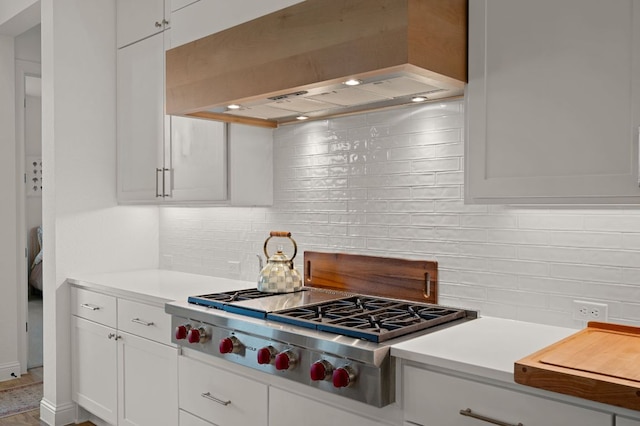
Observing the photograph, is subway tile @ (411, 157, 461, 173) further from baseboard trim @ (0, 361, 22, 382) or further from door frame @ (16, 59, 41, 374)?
baseboard trim @ (0, 361, 22, 382)

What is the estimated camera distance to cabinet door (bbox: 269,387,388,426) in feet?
6.13

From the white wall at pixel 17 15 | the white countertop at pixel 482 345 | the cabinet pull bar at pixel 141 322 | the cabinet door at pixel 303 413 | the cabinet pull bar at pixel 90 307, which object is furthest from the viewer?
the white wall at pixel 17 15

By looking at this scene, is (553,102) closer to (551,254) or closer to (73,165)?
(551,254)

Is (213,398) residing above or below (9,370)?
above

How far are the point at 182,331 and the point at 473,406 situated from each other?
1.33 meters

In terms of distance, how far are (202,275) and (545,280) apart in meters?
2.16

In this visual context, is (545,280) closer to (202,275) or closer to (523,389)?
(523,389)

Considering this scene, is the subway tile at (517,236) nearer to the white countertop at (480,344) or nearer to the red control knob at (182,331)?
the white countertop at (480,344)

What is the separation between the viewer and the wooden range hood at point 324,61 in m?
1.84

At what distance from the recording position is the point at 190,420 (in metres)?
2.53

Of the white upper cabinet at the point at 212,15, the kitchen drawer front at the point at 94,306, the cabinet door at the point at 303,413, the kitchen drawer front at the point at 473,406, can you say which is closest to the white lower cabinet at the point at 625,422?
the kitchen drawer front at the point at 473,406

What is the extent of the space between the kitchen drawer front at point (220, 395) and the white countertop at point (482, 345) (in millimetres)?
708

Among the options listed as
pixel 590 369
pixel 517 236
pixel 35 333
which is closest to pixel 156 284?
pixel 517 236

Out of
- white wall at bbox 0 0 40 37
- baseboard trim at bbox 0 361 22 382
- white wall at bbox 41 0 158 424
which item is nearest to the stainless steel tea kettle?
white wall at bbox 41 0 158 424
